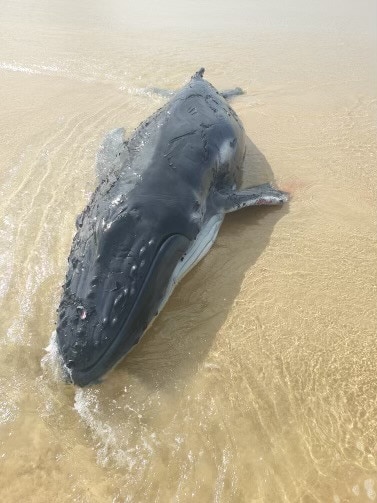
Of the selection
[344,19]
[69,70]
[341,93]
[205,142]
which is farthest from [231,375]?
[344,19]

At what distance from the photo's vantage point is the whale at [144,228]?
4.79m

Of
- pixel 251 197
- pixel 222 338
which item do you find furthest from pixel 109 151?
pixel 222 338

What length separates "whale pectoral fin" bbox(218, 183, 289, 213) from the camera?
7207mm

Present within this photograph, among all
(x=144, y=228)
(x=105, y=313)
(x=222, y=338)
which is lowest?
(x=222, y=338)

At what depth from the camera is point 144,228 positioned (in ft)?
17.6

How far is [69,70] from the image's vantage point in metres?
13.4

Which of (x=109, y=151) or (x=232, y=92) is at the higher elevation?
(x=232, y=92)

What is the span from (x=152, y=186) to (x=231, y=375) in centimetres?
259

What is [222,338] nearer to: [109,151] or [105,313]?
[105,313]

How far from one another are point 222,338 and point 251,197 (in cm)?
294

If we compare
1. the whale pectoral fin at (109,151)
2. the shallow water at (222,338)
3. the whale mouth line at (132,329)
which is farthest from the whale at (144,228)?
the whale pectoral fin at (109,151)

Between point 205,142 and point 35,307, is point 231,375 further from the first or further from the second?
point 205,142

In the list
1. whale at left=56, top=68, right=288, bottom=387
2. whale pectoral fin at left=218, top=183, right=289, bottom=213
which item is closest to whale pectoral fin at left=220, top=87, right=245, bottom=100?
whale at left=56, top=68, right=288, bottom=387

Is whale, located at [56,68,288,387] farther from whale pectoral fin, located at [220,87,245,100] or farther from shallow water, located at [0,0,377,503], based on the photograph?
whale pectoral fin, located at [220,87,245,100]
